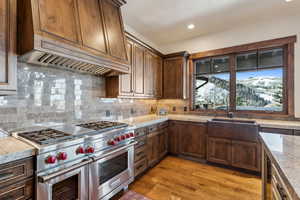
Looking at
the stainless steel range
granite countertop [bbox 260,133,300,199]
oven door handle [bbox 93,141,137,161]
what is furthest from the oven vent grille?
granite countertop [bbox 260,133,300,199]

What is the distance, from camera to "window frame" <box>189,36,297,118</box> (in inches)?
106

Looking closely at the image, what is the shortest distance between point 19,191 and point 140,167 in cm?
157

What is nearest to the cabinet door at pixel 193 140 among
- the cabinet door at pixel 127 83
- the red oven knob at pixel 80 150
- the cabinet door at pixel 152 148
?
the cabinet door at pixel 152 148

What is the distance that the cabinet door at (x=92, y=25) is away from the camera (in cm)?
169

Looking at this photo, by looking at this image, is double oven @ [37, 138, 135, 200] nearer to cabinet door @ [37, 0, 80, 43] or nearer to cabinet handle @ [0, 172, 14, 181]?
cabinet handle @ [0, 172, 14, 181]

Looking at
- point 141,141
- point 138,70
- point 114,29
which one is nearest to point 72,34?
point 114,29

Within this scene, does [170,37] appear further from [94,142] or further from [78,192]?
[78,192]

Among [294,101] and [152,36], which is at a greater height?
[152,36]

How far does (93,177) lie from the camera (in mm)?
1543

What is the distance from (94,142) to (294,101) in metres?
3.46

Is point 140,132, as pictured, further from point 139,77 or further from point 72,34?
point 72,34

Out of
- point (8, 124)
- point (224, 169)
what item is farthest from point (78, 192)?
point (224, 169)

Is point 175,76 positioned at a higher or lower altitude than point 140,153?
higher

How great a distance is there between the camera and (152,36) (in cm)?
356
